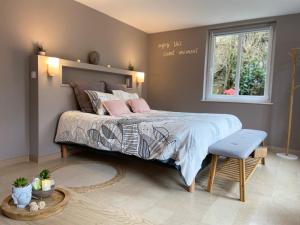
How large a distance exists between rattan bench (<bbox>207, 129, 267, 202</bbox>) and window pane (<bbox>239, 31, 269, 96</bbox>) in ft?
5.71

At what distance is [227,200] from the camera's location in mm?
2154

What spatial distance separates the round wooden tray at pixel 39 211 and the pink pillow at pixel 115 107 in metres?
1.99

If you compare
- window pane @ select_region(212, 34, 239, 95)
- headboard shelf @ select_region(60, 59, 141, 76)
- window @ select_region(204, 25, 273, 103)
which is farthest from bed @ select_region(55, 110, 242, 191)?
window pane @ select_region(212, 34, 239, 95)

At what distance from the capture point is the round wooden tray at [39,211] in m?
1.20

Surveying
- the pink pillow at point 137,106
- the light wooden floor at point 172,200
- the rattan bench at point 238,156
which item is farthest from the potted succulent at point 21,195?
the pink pillow at point 137,106

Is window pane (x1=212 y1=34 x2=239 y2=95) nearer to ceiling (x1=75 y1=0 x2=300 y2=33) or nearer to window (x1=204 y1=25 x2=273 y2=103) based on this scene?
window (x1=204 y1=25 x2=273 y2=103)

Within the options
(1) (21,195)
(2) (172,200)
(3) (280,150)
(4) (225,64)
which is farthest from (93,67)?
(3) (280,150)

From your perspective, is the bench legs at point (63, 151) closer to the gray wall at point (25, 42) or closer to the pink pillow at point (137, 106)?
the gray wall at point (25, 42)

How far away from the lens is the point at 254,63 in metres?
4.39

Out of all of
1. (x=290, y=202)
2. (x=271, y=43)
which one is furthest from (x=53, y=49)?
(x=271, y=43)

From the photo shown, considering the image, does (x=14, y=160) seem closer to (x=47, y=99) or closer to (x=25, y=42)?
(x=47, y=99)

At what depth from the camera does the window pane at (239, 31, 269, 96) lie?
14.1 feet

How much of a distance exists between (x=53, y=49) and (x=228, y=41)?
332 cm

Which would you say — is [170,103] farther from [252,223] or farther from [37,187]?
[37,187]
